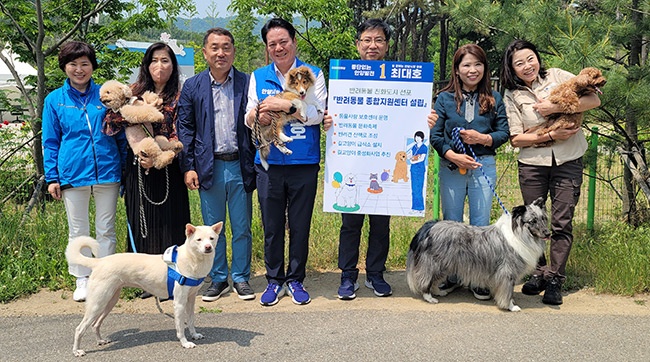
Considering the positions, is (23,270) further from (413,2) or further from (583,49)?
(413,2)

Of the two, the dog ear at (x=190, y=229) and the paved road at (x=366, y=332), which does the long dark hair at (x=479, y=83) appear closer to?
the paved road at (x=366, y=332)

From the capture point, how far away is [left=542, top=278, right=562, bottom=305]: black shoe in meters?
4.93

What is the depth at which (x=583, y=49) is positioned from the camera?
5188 millimetres

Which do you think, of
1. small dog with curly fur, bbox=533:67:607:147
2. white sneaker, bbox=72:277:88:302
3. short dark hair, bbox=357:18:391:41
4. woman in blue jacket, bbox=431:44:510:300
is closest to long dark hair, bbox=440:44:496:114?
woman in blue jacket, bbox=431:44:510:300

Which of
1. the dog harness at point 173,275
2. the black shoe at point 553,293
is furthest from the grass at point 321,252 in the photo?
the dog harness at point 173,275

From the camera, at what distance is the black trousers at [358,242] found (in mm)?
5062

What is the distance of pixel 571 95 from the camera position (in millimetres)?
4688

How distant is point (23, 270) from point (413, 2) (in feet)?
71.1

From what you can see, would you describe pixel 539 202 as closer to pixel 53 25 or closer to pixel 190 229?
pixel 190 229

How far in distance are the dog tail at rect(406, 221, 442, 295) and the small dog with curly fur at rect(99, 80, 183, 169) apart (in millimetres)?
2294

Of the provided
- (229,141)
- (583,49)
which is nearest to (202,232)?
(229,141)

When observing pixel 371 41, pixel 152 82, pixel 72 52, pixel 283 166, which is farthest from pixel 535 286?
pixel 72 52

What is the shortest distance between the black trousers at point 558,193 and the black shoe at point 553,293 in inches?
2.3

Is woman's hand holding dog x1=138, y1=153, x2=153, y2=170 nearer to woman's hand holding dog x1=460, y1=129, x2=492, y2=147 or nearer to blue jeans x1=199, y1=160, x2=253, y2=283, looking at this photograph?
blue jeans x1=199, y1=160, x2=253, y2=283
